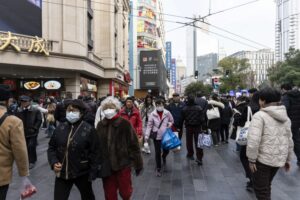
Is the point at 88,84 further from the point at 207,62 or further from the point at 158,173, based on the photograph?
the point at 207,62

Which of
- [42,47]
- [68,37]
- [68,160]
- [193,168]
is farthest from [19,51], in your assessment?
[68,160]

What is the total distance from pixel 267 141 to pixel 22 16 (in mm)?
20872

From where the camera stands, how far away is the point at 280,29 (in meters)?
43.4

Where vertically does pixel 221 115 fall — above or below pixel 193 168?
above

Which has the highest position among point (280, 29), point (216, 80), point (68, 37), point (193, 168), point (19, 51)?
point (280, 29)

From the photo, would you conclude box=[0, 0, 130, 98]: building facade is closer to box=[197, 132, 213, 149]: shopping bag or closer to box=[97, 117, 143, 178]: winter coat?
box=[197, 132, 213, 149]: shopping bag

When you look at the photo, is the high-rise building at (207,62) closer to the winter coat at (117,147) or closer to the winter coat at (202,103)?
the winter coat at (202,103)

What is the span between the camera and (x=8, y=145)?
309 cm

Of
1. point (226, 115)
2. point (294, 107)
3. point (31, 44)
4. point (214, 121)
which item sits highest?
point (31, 44)

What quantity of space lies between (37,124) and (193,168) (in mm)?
3796

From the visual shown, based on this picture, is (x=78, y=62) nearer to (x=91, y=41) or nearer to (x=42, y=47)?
(x=42, y=47)

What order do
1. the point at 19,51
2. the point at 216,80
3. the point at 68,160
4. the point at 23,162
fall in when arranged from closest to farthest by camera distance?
the point at 23,162, the point at 68,160, the point at 19,51, the point at 216,80

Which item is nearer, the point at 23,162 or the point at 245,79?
the point at 23,162

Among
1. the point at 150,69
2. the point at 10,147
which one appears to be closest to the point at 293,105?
the point at 10,147
